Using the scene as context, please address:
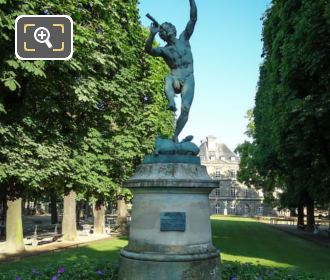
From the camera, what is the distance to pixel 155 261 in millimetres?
7582

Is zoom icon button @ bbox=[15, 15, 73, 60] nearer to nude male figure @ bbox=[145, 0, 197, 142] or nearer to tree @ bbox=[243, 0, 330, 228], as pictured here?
nude male figure @ bbox=[145, 0, 197, 142]

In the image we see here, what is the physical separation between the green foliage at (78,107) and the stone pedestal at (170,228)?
17.6 ft

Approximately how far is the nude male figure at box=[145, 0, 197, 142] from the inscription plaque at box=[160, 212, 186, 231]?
5.13 feet

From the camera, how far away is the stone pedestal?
7.60 m

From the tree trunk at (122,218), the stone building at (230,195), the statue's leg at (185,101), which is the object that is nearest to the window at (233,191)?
the stone building at (230,195)

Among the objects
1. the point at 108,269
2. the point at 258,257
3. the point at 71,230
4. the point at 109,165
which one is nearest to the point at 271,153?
the point at 258,257

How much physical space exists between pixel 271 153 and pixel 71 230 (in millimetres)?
12473

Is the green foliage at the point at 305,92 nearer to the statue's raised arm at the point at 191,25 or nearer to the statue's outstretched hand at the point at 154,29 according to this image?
the statue's raised arm at the point at 191,25

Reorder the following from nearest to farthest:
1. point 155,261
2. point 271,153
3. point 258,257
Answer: point 155,261, point 258,257, point 271,153

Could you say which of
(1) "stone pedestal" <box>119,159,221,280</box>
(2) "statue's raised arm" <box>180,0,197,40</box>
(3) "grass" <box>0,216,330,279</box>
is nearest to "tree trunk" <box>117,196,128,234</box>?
(3) "grass" <box>0,216,330,279</box>

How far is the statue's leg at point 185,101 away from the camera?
8648 mm

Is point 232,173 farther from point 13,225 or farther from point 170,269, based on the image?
point 170,269

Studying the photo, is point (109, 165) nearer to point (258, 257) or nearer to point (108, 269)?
point (258, 257)

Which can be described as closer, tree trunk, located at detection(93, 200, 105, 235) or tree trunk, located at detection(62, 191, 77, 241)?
tree trunk, located at detection(62, 191, 77, 241)
